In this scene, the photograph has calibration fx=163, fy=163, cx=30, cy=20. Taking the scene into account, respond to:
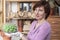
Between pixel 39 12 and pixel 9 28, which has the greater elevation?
pixel 39 12

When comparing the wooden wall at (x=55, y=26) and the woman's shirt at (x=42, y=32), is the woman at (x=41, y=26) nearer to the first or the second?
the woman's shirt at (x=42, y=32)

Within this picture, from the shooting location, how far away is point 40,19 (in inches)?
61.4

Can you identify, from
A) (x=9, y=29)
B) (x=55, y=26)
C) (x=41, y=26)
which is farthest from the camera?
(x=55, y=26)

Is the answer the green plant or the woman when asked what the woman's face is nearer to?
the woman

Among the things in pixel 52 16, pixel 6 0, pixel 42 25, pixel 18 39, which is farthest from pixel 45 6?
pixel 6 0

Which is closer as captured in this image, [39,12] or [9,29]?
[9,29]

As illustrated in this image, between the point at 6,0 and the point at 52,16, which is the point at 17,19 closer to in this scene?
the point at 6,0

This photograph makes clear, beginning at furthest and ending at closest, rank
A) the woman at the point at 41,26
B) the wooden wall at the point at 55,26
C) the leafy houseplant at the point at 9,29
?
the wooden wall at the point at 55,26
the woman at the point at 41,26
the leafy houseplant at the point at 9,29

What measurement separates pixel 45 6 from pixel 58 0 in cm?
222

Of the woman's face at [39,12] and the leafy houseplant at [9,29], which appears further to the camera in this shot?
the woman's face at [39,12]

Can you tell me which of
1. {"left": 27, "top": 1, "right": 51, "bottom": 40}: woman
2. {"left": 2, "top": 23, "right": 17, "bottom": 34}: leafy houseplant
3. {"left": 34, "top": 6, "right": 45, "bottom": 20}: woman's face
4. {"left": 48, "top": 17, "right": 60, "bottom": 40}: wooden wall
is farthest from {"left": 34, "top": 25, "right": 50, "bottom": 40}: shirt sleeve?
{"left": 48, "top": 17, "right": 60, "bottom": 40}: wooden wall

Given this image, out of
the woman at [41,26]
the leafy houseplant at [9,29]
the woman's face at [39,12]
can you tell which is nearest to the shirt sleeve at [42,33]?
the woman at [41,26]

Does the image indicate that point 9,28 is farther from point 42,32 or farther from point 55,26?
point 55,26

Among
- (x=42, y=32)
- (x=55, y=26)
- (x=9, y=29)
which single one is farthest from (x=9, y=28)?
(x=55, y=26)
